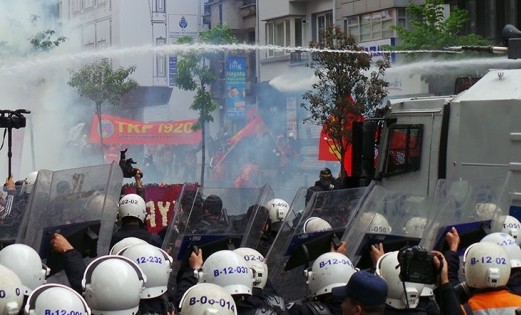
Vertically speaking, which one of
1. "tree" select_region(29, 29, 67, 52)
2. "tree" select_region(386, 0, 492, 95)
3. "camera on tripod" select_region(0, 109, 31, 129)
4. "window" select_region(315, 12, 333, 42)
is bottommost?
"camera on tripod" select_region(0, 109, 31, 129)

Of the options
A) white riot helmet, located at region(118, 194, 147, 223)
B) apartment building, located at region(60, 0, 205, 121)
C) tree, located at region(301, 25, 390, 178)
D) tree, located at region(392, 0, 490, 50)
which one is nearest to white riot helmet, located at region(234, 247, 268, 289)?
white riot helmet, located at region(118, 194, 147, 223)

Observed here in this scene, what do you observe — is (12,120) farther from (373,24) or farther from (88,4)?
(88,4)

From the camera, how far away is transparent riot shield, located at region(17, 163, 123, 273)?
916 cm

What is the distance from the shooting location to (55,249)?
26.5ft

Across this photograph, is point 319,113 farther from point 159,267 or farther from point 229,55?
point 159,267

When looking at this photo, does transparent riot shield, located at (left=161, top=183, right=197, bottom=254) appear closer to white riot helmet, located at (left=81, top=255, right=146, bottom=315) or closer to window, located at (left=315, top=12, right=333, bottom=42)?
white riot helmet, located at (left=81, top=255, right=146, bottom=315)

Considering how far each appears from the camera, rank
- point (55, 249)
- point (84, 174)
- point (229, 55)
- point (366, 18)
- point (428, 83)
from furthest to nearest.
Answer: point (229, 55) → point (366, 18) → point (428, 83) → point (84, 174) → point (55, 249)

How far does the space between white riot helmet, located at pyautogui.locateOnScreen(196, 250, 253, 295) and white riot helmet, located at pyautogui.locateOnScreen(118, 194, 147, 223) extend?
3473 millimetres

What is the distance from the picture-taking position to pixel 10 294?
6.09 m

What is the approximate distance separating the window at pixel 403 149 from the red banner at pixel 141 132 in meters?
25.2

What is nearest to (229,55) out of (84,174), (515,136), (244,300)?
(515,136)

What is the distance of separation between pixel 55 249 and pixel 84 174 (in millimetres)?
1688

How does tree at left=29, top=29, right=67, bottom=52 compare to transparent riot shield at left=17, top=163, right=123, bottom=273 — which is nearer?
transparent riot shield at left=17, top=163, right=123, bottom=273

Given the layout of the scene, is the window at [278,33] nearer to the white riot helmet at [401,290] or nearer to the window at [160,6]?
the window at [160,6]
